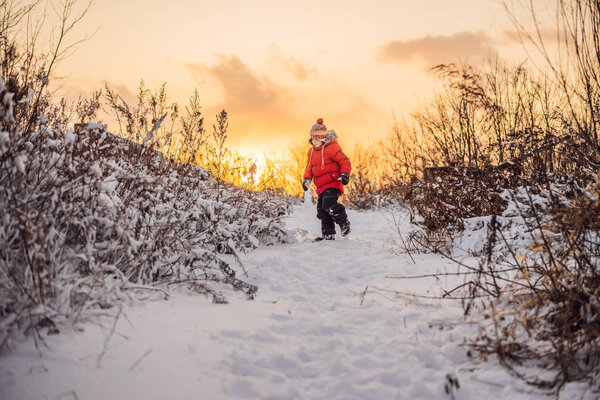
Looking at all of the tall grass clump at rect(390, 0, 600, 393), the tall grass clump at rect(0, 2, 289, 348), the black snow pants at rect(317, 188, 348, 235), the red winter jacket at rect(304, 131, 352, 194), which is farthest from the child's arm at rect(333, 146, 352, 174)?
the tall grass clump at rect(0, 2, 289, 348)

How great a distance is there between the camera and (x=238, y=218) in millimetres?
5078

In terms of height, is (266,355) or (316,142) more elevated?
(316,142)

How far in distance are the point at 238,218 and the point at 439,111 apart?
577 cm

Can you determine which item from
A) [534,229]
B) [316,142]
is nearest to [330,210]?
[316,142]

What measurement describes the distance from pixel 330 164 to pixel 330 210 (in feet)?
2.72

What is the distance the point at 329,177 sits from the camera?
631 centimetres

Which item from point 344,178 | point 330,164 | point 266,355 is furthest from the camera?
point 330,164

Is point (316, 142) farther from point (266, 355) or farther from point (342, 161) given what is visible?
point (266, 355)

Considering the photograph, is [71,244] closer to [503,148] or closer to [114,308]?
[114,308]

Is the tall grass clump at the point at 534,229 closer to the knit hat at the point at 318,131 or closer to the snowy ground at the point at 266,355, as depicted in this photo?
the snowy ground at the point at 266,355

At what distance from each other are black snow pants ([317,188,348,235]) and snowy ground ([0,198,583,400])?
3.27 metres

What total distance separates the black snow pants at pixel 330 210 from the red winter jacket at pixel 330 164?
0.13 m

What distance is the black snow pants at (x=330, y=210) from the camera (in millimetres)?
6172

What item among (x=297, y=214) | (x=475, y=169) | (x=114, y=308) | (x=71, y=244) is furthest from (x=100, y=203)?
(x=297, y=214)
